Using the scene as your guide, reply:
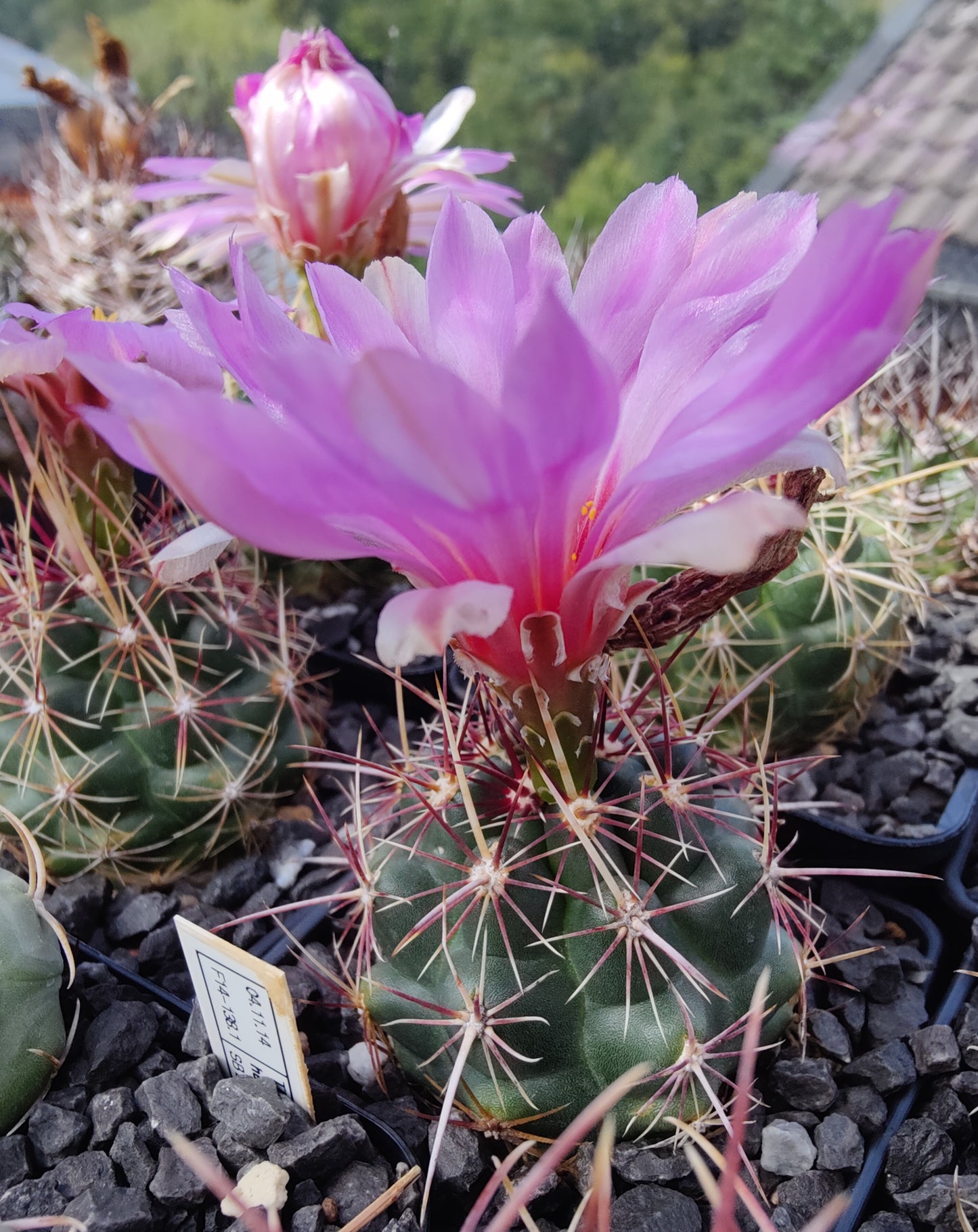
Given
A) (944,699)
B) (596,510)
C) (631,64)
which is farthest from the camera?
(631,64)

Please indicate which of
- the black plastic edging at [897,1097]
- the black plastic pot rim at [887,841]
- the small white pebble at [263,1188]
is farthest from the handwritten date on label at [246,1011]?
the black plastic pot rim at [887,841]

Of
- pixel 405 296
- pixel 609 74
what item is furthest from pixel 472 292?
pixel 609 74

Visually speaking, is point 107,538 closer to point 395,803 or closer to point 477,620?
point 395,803

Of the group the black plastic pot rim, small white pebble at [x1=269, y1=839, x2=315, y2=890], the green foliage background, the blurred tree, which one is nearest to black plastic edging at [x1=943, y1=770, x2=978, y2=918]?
the black plastic pot rim

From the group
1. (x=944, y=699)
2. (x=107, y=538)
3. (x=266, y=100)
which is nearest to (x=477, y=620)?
(x=107, y=538)

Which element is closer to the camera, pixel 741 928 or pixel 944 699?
pixel 741 928

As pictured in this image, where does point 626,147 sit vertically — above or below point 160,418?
below

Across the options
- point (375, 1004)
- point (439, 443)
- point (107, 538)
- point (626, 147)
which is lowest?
point (375, 1004)
